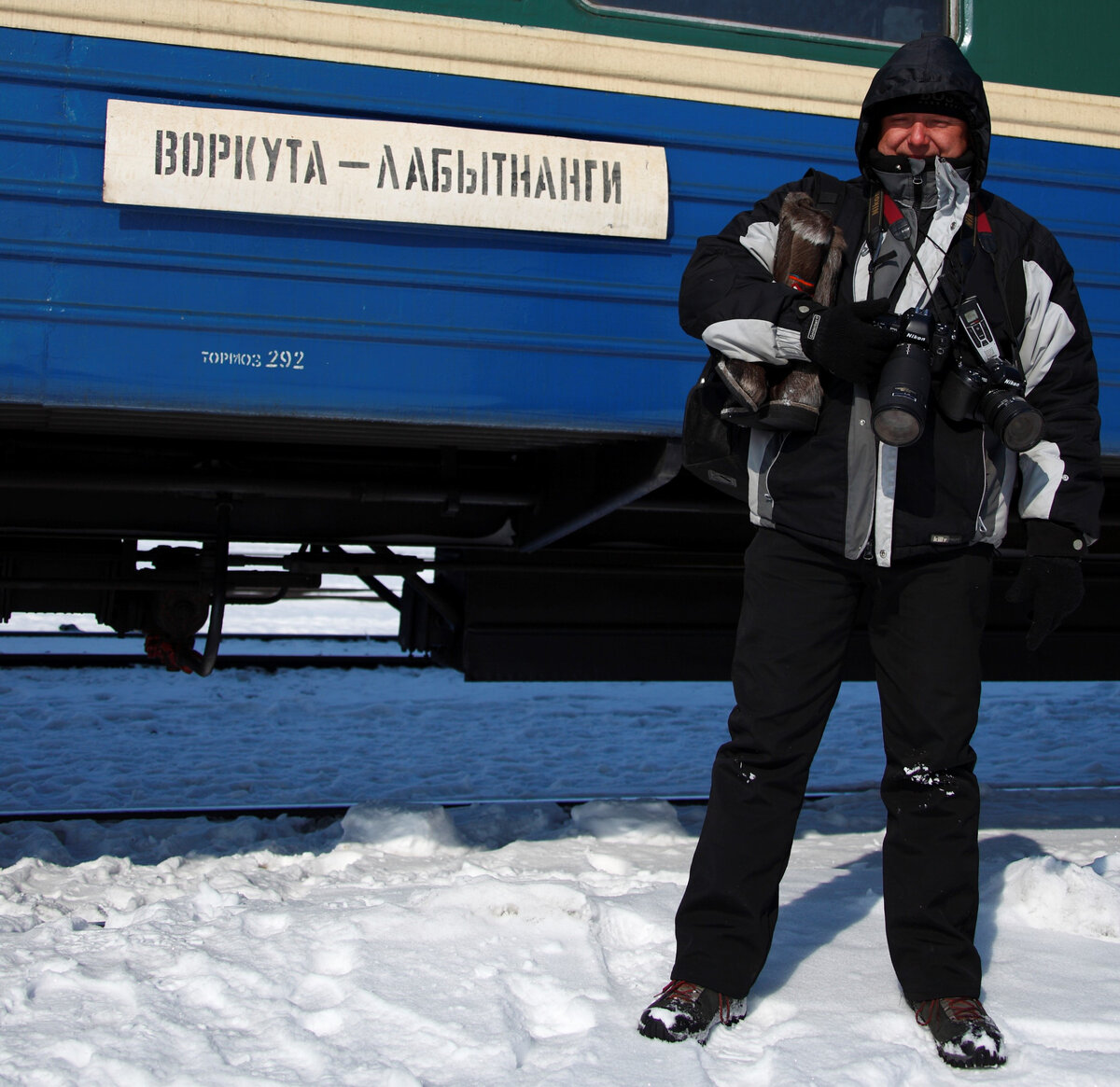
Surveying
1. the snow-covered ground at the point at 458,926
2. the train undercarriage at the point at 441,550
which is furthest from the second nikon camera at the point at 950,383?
the train undercarriage at the point at 441,550

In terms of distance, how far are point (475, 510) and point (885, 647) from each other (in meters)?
1.93

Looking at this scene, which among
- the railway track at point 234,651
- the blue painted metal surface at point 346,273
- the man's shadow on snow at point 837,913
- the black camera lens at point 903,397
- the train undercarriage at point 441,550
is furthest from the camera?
the railway track at point 234,651

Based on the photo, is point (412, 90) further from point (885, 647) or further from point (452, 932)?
point (452, 932)

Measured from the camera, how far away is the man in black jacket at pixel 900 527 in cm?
202

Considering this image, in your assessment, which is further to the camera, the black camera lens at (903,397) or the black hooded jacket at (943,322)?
the black hooded jacket at (943,322)

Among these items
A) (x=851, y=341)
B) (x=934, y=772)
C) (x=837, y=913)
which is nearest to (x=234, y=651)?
(x=837, y=913)

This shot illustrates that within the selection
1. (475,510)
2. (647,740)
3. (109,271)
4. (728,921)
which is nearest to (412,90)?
(109,271)

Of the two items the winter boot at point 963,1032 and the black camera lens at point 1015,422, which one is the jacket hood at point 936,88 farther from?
the winter boot at point 963,1032

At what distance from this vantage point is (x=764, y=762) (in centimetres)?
204

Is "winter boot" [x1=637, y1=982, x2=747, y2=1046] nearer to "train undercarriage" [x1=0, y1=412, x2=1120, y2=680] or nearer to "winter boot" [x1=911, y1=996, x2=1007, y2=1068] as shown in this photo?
"winter boot" [x1=911, y1=996, x2=1007, y2=1068]

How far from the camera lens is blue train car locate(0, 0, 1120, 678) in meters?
2.56

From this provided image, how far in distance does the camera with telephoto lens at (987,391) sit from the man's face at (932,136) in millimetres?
286

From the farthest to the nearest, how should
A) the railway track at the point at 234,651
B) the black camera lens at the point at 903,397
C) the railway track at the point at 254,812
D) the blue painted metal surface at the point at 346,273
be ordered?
the railway track at the point at 234,651 → the railway track at the point at 254,812 → the blue painted metal surface at the point at 346,273 → the black camera lens at the point at 903,397

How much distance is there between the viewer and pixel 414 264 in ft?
8.90
